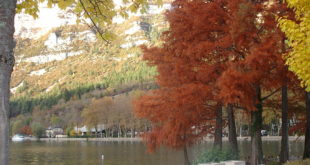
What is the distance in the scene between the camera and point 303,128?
20172 millimetres

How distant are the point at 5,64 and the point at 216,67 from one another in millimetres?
12451

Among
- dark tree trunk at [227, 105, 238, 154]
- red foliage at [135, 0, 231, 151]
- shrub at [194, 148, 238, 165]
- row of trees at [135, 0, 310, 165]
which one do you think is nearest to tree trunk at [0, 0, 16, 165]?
row of trees at [135, 0, 310, 165]

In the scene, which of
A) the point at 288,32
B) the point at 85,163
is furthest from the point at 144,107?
the point at 85,163

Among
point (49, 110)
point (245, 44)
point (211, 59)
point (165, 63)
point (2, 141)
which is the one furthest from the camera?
point (49, 110)

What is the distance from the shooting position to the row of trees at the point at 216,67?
13820 mm

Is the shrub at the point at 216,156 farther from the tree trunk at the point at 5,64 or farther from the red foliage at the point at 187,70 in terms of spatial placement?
the tree trunk at the point at 5,64

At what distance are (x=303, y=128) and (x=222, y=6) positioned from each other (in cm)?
854

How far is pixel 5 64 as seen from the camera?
366cm

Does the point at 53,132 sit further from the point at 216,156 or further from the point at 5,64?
the point at 5,64

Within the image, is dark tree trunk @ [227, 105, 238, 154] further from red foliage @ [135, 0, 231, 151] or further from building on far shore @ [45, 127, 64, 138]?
building on far shore @ [45, 127, 64, 138]

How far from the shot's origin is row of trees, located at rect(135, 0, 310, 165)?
1382 centimetres

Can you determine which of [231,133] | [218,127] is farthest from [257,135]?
[218,127]

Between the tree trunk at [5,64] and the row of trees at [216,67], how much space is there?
9.82 meters

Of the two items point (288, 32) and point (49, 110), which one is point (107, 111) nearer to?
point (49, 110)
